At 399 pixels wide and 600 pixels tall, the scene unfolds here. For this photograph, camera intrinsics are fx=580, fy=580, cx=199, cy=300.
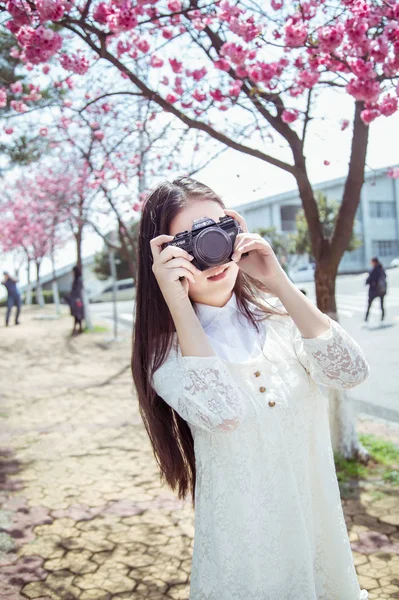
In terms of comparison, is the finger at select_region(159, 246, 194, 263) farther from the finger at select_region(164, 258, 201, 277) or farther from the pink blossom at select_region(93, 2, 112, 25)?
the pink blossom at select_region(93, 2, 112, 25)

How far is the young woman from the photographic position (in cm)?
136

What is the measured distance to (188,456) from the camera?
1.64 meters

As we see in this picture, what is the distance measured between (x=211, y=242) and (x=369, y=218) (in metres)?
33.9

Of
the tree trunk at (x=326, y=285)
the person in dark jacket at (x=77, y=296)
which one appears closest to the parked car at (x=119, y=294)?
the person in dark jacket at (x=77, y=296)

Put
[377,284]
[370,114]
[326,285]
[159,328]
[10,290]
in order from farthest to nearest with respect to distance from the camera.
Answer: [10,290]
[377,284]
[326,285]
[370,114]
[159,328]

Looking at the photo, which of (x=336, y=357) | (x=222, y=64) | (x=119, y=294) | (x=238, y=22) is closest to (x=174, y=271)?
(x=336, y=357)

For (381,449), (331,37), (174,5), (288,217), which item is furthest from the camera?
(288,217)

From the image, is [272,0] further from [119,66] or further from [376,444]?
[376,444]

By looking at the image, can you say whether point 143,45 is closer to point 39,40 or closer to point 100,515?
point 39,40

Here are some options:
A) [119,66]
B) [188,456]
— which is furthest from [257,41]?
[188,456]

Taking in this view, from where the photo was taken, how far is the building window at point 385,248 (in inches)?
1361

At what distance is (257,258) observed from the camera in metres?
1.44

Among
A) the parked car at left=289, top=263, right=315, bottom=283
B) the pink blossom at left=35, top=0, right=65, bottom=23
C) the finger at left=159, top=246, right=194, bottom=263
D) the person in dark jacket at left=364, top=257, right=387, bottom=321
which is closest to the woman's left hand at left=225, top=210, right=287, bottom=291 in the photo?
the finger at left=159, top=246, right=194, bottom=263

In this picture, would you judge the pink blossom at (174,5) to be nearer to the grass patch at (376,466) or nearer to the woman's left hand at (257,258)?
the woman's left hand at (257,258)
